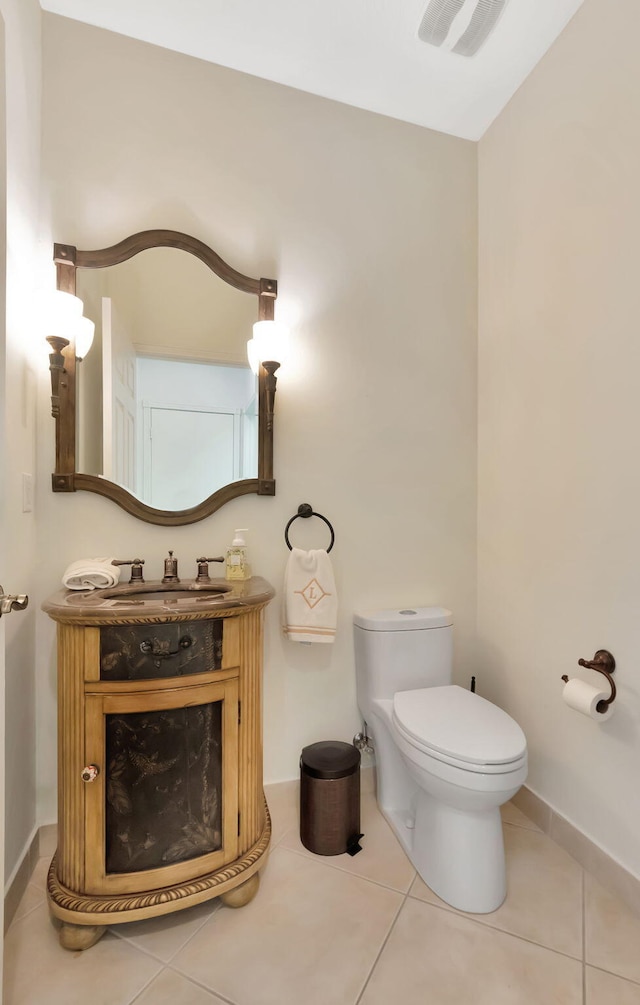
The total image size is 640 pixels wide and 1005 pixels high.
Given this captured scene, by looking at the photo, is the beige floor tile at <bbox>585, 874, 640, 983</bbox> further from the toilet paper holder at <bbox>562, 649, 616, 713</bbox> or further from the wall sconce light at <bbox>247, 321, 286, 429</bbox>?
the wall sconce light at <bbox>247, 321, 286, 429</bbox>

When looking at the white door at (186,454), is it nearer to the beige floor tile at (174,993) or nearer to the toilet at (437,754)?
the toilet at (437,754)

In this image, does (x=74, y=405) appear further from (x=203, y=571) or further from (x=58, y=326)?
(x=203, y=571)

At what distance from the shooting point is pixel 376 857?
1505 mm

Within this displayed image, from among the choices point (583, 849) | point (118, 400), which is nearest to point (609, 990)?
point (583, 849)

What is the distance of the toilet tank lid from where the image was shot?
68.3 inches

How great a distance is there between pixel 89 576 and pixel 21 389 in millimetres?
570

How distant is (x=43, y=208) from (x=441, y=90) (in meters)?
1.52

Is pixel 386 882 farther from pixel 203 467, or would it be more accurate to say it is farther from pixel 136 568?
pixel 203 467

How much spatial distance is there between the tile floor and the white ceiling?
2.68 metres

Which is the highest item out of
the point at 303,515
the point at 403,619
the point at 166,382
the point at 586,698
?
Result: the point at 166,382

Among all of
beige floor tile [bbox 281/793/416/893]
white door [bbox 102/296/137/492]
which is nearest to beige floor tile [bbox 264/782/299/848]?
beige floor tile [bbox 281/793/416/893]

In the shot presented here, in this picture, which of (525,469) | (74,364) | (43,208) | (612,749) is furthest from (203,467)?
(612,749)

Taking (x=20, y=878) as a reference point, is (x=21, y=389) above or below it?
above

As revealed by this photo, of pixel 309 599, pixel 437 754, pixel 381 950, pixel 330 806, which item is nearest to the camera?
pixel 381 950
